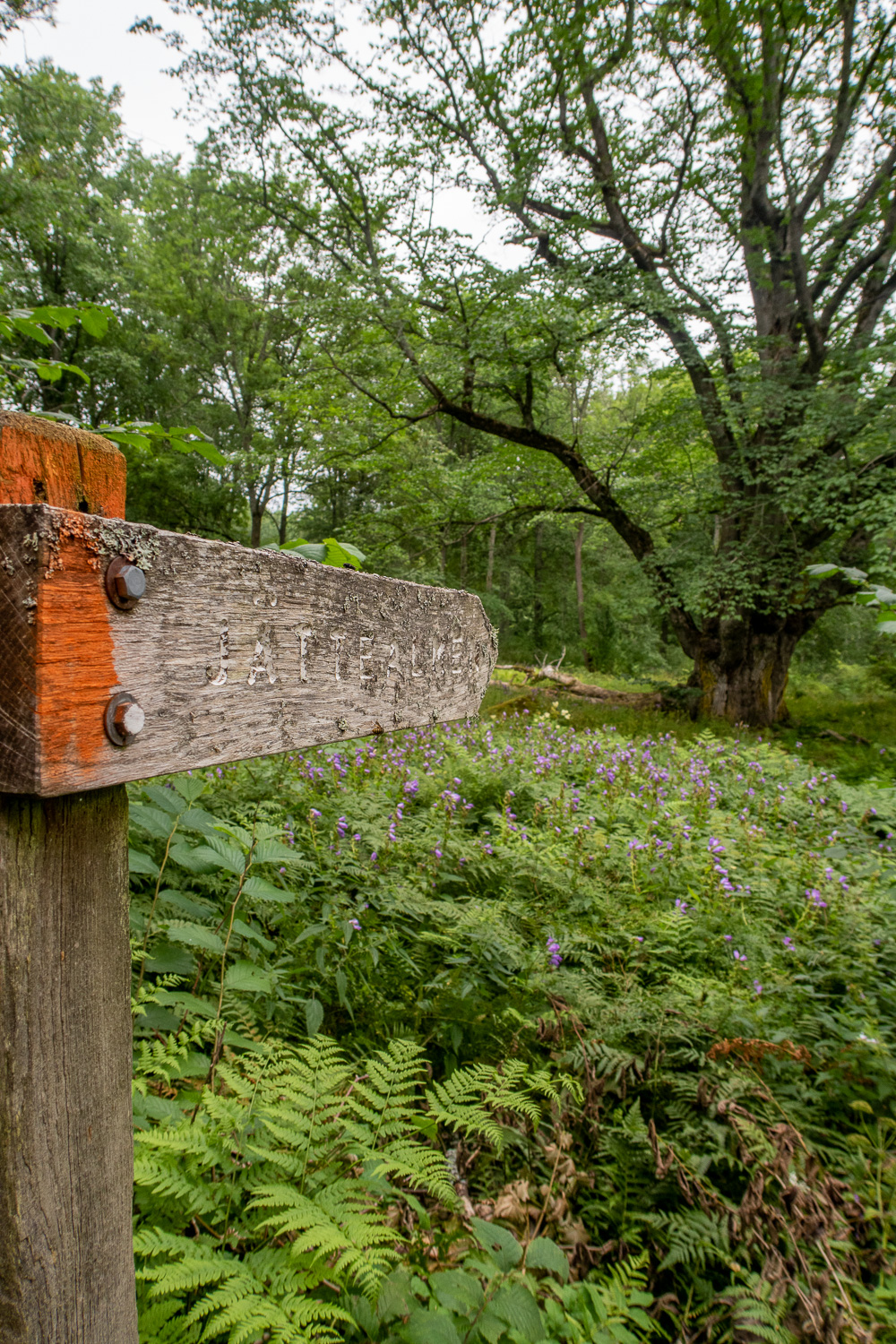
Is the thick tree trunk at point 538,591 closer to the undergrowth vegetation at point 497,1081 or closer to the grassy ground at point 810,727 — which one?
the grassy ground at point 810,727

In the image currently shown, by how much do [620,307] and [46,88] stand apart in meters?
15.6

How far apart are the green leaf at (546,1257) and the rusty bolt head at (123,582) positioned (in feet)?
4.77

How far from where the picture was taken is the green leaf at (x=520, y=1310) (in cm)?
116

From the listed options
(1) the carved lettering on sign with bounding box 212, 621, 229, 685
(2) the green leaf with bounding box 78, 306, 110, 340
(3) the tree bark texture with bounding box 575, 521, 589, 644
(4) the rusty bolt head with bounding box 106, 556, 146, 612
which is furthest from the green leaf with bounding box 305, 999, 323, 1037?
(3) the tree bark texture with bounding box 575, 521, 589, 644

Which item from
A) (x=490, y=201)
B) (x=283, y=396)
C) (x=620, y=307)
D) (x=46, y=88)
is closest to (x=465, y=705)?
(x=620, y=307)

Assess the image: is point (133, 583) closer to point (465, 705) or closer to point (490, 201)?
point (465, 705)

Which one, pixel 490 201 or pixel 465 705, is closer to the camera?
pixel 465 705

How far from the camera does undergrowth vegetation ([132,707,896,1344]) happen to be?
129cm

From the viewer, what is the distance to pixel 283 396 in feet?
42.0

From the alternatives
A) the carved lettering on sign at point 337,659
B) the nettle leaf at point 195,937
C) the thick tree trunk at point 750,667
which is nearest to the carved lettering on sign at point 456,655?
the carved lettering on sign at point 337,659

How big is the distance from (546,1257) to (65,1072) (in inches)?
42.8

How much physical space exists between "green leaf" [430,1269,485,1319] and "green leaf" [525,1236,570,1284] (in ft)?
0.37

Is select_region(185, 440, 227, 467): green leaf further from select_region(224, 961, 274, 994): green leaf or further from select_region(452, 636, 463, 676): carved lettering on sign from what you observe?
select_region(224, 961, 274, 994): green leaf

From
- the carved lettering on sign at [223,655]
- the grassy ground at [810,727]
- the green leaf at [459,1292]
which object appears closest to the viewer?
the carved lettering on sign at [223,655]
